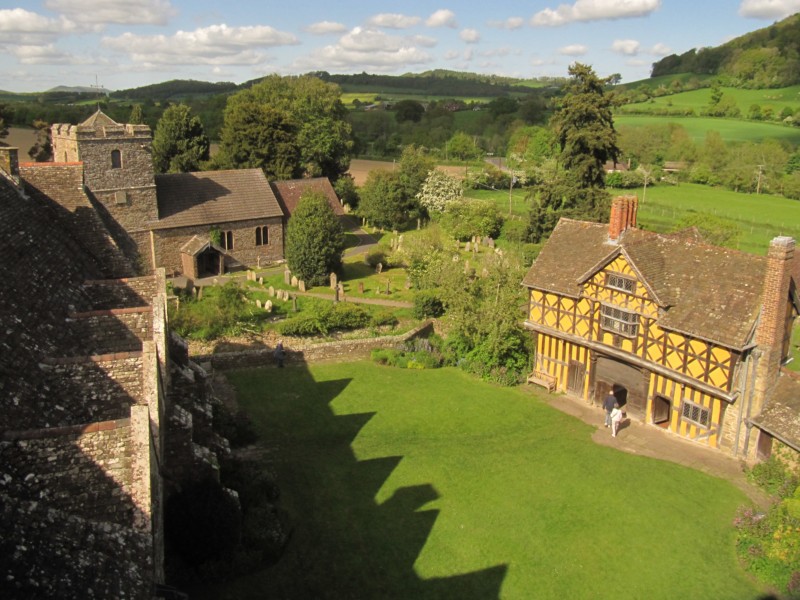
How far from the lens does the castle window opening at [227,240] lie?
41625 millimetres

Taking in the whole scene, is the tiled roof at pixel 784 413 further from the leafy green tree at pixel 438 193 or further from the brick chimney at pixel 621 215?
the leafy green tree at pixel 438 193

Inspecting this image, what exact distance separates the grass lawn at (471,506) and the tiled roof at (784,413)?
223 cm

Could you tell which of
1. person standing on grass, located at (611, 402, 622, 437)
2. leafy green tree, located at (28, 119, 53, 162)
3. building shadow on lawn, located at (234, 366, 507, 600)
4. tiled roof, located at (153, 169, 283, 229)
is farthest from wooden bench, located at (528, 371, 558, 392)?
leafy green tree, located at (28, 119, 53, 162)

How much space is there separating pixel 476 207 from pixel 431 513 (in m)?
35.5

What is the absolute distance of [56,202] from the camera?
21016mm

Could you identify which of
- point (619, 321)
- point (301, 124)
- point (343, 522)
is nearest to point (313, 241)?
point (619, 321)

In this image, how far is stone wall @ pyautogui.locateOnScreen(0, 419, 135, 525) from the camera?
31.3 ft

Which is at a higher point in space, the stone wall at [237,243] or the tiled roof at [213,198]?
the tiled roof at [213,198]

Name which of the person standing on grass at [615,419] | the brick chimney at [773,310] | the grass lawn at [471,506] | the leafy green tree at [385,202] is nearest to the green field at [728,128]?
the leafy green tree at [385,202]

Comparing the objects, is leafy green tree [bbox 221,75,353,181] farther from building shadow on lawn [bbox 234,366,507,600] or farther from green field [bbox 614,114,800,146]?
green field [bbox 614,114,800,146]

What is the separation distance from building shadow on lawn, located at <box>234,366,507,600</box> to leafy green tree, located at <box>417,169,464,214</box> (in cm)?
3312

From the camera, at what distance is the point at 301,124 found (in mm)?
63500

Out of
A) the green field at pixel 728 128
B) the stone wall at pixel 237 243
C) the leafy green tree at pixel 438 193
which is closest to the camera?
the stone wall at pixel 237 243

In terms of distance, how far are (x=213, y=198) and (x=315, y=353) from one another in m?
17.6
